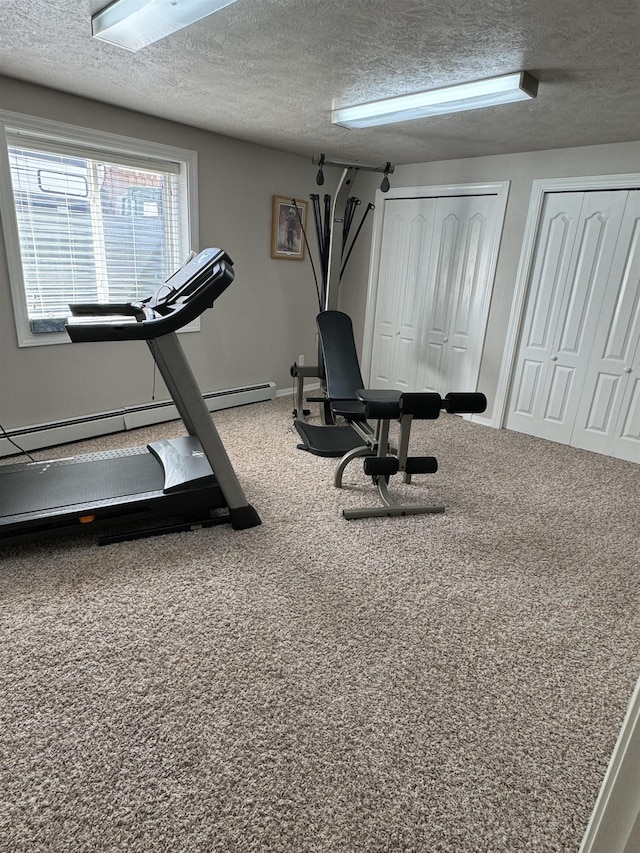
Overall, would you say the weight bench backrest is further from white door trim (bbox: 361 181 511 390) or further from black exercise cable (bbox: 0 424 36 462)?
black exercise cable (bbox: 0 424 36 462)

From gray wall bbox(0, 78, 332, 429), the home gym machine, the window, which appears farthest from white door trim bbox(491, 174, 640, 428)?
the window

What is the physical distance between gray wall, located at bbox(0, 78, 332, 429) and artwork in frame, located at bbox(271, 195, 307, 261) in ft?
0.21

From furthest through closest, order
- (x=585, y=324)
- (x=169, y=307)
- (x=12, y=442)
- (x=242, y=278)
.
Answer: (x=242, y=278) < (x=585, y=324) < (x=12, y=442) < (x=169, y=307)

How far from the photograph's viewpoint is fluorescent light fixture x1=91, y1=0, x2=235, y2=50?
1.95 metres

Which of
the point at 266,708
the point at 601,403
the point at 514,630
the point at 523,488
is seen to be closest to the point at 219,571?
the point at 266,708

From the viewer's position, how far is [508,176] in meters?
4.24

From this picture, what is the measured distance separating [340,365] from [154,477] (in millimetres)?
1884

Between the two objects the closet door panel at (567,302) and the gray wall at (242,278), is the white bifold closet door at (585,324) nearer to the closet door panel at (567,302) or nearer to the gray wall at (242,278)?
the closet door panel at (567,302)

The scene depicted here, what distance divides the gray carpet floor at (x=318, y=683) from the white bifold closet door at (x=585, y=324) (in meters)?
1.41

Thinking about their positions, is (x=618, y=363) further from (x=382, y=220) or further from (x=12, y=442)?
(x=12, y=442)

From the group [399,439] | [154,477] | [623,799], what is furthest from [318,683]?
[399,439]

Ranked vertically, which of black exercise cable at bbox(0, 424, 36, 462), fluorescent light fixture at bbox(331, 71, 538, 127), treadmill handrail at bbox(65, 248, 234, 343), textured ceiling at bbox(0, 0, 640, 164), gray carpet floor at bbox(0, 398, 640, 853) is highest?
textured ceiling at bbox(0, 0, 640, 164)

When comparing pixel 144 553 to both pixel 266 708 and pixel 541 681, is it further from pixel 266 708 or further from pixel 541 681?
pixel 541 681

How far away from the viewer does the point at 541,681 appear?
1.84 metres
